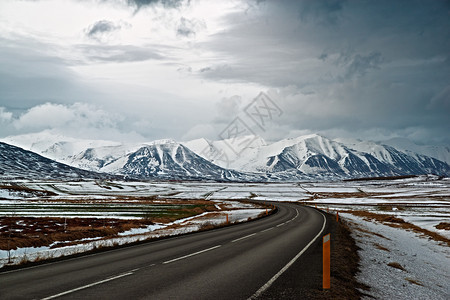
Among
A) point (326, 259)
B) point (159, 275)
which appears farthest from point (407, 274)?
point (159, 275)

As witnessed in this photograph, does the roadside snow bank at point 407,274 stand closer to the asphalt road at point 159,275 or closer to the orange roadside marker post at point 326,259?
the orange roadside marker post at point 326,259

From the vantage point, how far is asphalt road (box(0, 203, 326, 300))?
28.8ft

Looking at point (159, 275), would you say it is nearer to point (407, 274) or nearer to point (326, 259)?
point (326, 259)

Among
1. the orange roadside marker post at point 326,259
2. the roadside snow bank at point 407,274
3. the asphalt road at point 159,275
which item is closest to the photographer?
the asphalt road at point 159,275

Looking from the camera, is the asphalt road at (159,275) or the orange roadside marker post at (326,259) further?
the orange roadside marker post at (326,259)

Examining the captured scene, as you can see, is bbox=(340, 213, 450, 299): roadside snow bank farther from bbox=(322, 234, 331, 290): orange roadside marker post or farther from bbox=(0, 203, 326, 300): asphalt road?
bbox=(0, 203, 326, 300): asphalt road

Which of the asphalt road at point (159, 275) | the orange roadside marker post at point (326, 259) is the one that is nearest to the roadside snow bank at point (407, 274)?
the orange roadside marker post at point (326, 259)

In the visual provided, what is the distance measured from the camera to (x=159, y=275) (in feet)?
35.6

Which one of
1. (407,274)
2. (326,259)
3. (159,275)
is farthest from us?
(407,274)

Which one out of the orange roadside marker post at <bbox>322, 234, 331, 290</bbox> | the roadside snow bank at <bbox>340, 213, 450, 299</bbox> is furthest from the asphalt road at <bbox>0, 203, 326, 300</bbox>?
the roadside snow bank at <bbox>340, 213, 450, 299</bbox>

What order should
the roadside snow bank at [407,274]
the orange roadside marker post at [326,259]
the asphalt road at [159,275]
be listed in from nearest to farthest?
the asphalt road at [159,275]
the orange roadside marker post at [326,259]
the roadside snow bank at [407,274]

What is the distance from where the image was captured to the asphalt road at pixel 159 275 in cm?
877

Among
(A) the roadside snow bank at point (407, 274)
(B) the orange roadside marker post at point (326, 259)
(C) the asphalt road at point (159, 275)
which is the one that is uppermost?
(B) the orange roadside marker post at point (326, 259)

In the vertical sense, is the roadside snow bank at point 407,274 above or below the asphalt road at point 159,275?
below
